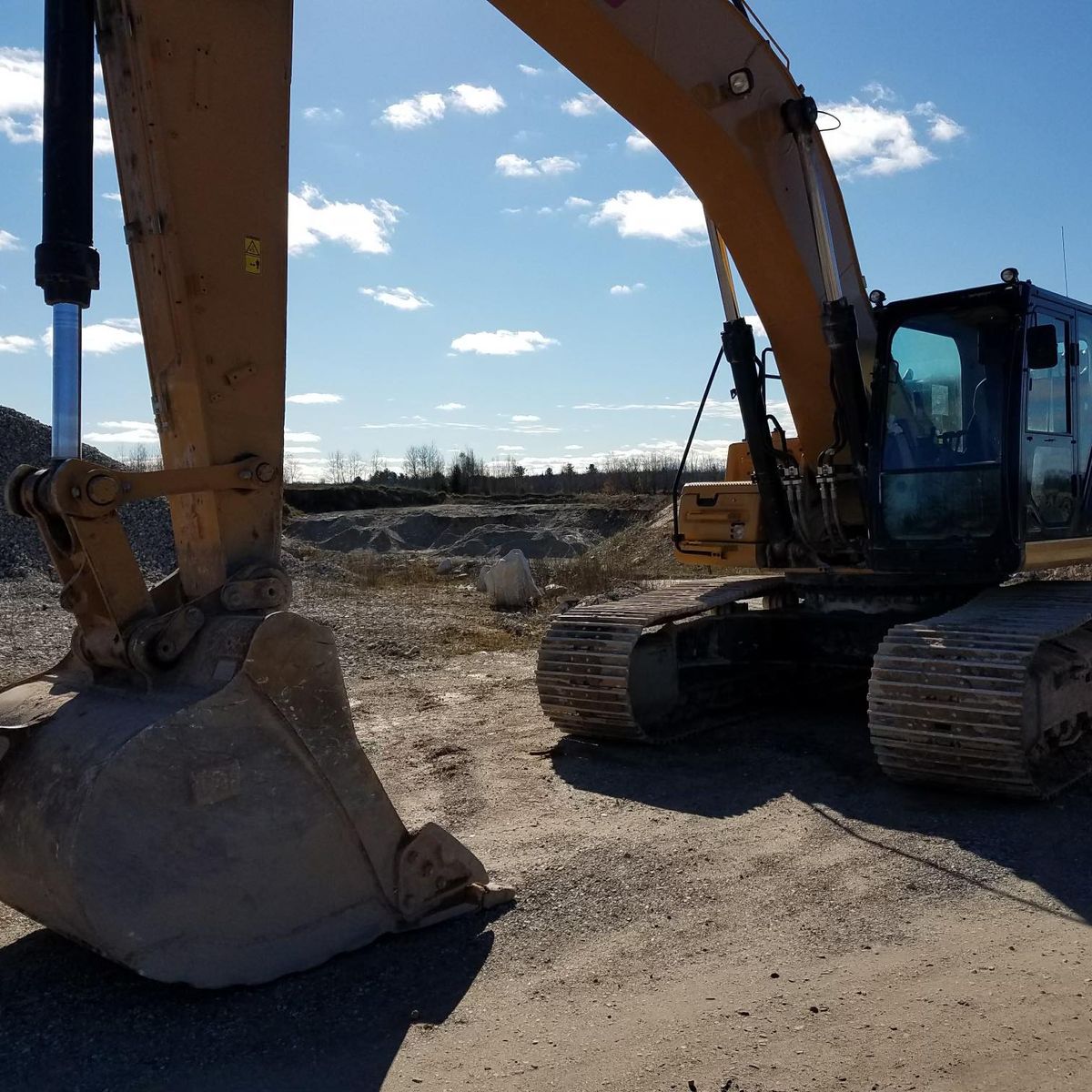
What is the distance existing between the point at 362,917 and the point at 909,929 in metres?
1.80

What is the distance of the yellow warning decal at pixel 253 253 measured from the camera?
12.4 feet

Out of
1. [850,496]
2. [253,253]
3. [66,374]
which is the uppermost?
[253,253]

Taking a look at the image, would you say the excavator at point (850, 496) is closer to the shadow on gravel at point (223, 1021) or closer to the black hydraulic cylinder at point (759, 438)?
the black hydraulic cylinder at point (759, 438)

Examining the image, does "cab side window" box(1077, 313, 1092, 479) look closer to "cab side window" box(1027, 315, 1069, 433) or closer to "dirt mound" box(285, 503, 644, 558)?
"cab side window" box(1027, 315, 1069, 433)

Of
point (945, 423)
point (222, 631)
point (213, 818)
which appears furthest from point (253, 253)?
point (945, 423)

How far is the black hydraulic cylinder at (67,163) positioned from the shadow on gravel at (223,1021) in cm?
207

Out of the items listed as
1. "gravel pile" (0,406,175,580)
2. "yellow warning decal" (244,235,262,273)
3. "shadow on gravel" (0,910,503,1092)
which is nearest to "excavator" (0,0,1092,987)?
"yellow warning decal" (244,235,262,273)

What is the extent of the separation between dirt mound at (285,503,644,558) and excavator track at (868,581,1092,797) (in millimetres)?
18004

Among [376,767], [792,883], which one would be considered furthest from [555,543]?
[792,883]

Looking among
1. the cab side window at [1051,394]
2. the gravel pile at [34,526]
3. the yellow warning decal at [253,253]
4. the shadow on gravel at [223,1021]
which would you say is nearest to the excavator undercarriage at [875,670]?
the cab side window at [1051,394]

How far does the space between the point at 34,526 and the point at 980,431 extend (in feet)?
49.8

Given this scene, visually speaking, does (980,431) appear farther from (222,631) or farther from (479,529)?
(479,529)

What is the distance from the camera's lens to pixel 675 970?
11.6 feet

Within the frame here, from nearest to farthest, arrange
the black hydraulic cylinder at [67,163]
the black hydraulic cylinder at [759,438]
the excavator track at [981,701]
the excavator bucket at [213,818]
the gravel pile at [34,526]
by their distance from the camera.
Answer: the excavator bucket at [213,818] → the black hydraulic cylinder at [67,163] → the excavator track at [981,701] → the black hydraulic cylinder at [759,438] → the gravel pile at [34,526]
